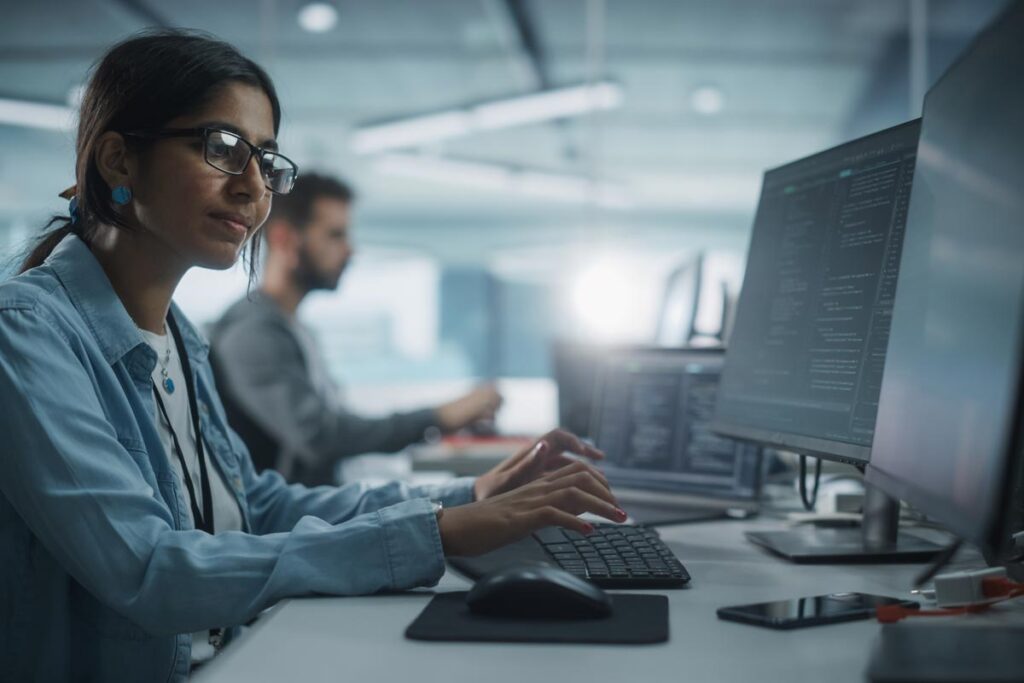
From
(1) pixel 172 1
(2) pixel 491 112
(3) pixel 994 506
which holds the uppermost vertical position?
(1) pixel 172 1

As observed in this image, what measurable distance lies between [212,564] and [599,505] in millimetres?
392

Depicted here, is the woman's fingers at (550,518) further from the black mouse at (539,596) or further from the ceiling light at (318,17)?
the ceiling light at (318,17)

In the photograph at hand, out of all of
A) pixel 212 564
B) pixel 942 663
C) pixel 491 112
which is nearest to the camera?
pixel 942 663

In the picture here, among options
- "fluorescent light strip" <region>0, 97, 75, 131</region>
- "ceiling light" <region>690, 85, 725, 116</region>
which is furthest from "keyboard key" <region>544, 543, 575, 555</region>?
"ceiling light" <region>690, 85, 725, 116</region>

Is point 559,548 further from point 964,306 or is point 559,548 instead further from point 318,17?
point 318,17

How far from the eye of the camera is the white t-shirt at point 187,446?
129cm

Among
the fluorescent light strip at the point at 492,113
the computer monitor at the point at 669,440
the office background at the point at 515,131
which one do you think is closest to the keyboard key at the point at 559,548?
the computer monitor at the point at 669,440

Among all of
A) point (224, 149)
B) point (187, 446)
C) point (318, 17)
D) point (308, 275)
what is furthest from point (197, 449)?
point (318, 17)

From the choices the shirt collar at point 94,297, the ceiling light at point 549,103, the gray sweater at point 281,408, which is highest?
the ceiling light at point 549,103

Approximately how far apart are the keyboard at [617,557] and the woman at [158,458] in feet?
0.21

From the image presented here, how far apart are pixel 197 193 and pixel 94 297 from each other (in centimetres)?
17

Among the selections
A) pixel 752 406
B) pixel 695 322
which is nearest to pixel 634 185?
pixel 695 322

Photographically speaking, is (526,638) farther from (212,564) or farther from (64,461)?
(64,461)

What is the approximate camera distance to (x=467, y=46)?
6.52 metres
